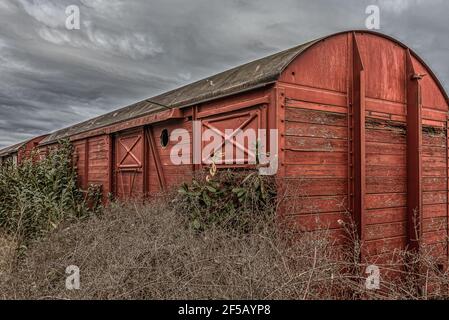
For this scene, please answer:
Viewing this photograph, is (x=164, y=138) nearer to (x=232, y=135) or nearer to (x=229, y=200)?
(x=232, y=135)

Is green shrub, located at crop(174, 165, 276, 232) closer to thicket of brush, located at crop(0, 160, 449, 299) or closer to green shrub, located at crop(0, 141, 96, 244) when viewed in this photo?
thicket of brush, located at crop(0, 160, 449, 299)

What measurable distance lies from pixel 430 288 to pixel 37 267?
20.5ft

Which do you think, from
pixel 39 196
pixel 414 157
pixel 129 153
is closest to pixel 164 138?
pixel 129 153

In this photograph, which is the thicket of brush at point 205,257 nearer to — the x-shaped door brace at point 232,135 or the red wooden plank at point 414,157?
the x-shaped door brace at point 232,135

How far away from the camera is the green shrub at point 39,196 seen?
25.7 feet

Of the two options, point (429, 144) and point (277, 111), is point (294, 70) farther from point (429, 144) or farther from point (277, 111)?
point (429, 144)

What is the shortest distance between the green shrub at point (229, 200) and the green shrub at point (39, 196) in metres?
3.67

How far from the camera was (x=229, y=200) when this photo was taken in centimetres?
507

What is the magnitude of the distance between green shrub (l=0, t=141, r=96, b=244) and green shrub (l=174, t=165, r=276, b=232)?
3.67 meters

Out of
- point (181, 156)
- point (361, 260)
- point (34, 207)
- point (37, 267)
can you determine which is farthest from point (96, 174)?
point (361, 260)

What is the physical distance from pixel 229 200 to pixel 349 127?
93.1 inches

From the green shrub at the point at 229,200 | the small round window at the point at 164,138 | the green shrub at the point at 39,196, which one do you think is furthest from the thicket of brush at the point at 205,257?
the green shrub at the point at 39,196

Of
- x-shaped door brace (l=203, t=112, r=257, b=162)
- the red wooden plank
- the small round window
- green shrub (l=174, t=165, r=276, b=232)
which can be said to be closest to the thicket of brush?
green shrub (l=174, t=165, r=276, b=232)
